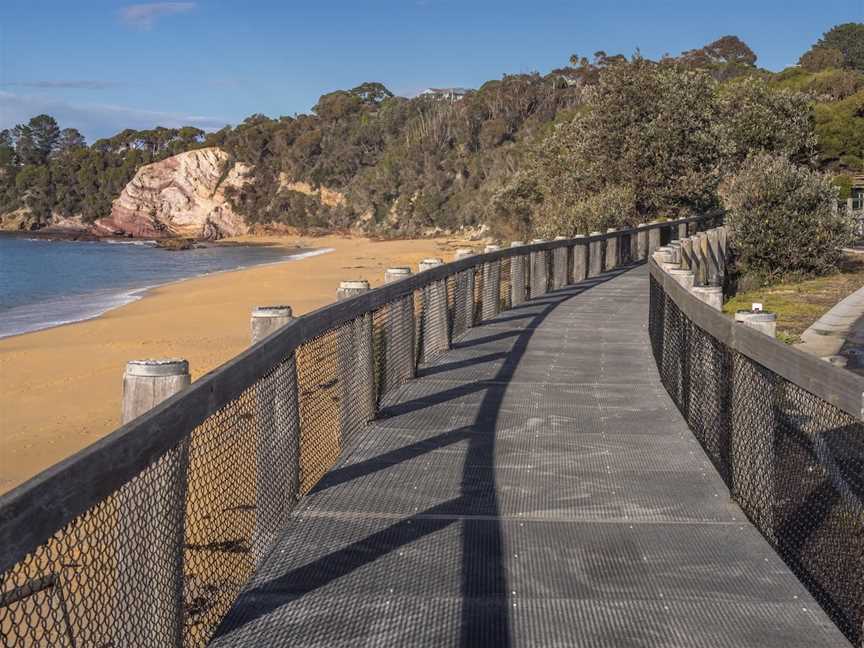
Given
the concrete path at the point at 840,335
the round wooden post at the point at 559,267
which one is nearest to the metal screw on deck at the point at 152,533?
the concrete path at the point at 840,335

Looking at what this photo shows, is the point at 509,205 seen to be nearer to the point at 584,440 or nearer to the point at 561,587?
the point at 584,440

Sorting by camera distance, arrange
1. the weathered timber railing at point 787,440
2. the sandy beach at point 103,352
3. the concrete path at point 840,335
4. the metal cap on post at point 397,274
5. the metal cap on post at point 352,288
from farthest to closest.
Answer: the sandy beach at point 103,352, the concrete path at point 840,335, the metal cap on post at point 397,274, the metal cap on post at point 352,288, the weathered timber railing at point 787,440

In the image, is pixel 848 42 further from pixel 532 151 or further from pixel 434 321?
pixel 434 321

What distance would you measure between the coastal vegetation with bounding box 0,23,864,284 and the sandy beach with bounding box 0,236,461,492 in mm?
11102

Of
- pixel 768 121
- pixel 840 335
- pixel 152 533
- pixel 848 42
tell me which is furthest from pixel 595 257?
pixel 848 42

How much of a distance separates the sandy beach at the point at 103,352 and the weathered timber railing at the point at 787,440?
792cm

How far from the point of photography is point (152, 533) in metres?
3.96

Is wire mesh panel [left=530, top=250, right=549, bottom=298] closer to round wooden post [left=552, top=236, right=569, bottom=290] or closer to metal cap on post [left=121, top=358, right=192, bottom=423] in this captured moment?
round wooden post [left=552, top=236, right=569, bottom=290]

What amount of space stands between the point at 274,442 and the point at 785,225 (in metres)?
22.2

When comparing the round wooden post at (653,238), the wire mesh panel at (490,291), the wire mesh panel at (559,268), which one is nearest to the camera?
the wire mesh panel at (490,291)

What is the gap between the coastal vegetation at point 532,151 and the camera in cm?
3828

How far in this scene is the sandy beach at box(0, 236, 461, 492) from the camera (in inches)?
559

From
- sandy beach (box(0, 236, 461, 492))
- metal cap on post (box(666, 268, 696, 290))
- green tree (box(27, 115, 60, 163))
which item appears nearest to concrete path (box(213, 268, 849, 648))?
metal cap on post (box(666, 268, 696, 290))

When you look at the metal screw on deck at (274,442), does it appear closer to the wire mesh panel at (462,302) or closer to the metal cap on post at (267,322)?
the metal cap on post at (267,322)
